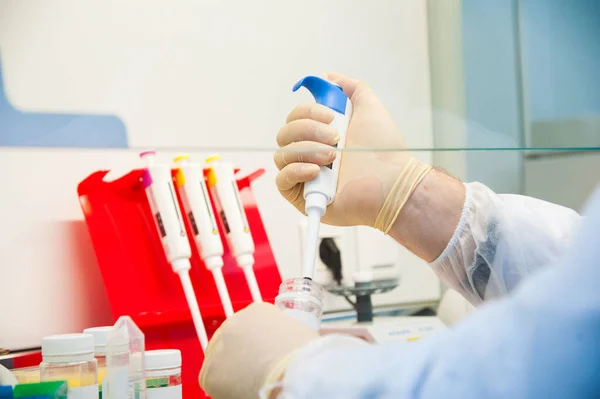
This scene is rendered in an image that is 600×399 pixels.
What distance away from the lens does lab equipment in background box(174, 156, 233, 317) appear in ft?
4.00

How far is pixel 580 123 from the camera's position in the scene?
34.3 inches

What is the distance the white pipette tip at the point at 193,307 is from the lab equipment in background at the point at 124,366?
0.90 ft

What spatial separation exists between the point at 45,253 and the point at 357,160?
592 mm

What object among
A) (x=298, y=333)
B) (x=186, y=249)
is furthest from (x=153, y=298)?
(x=298, y=333)

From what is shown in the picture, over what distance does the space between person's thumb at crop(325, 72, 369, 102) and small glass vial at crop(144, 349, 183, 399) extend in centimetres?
43

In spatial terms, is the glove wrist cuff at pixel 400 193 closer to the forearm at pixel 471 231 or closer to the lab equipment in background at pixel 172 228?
the forearm at pixel 471 231

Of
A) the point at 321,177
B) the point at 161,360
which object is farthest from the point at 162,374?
the point at 321,177

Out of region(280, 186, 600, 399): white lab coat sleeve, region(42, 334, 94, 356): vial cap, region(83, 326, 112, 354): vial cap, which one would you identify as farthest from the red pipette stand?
region(280, 186, 600, 399): white lab coat sleeve

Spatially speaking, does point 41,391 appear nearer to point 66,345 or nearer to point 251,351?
point 66,345

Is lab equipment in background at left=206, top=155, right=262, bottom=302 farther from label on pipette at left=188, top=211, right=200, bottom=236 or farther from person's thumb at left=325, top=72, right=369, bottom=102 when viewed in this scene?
person's thumb at left=325, top=72, right=369, bottom=102

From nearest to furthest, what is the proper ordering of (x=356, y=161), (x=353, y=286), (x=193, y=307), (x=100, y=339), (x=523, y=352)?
(x=523, y=352) → (x=100, y=339) → (x=356, y=161) → (x=193, y=307) → (x=353, y=286)

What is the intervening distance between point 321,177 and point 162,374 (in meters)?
0.34

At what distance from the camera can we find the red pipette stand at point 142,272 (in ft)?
3.91

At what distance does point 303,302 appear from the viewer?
783 mm
